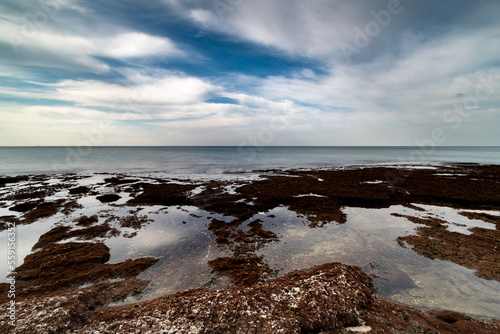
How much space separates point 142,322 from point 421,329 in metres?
7.22

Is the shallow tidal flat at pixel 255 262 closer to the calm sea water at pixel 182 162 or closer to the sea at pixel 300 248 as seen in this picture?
the sea at pixel 300 248

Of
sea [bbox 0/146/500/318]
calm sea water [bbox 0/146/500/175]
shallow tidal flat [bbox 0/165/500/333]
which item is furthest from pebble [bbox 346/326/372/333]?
calm sea water [bbox 0/146/500/175]

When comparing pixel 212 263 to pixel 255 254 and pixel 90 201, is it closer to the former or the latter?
pixel 255 254

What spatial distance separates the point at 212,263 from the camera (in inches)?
355

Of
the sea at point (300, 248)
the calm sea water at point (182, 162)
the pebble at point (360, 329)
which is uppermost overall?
the calm sea water at point (182, 162)

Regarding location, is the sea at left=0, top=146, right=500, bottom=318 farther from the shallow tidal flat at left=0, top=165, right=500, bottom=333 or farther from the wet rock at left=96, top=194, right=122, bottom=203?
the wet rock at left=96, top=194, right=122, bottom=203

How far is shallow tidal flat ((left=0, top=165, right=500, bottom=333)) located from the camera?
5371 millimetres

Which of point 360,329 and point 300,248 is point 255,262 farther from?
point 360,329

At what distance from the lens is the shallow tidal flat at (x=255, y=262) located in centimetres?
537

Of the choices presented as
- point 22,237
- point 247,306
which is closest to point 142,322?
point 247,306

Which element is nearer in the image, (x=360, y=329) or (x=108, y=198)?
(x=360, y=329)

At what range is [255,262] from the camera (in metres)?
9.07

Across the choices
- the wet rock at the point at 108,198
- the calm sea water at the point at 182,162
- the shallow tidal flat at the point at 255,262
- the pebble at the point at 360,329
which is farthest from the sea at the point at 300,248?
the calm sea water at the point at 182,162

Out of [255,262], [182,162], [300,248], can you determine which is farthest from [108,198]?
[182,162]
